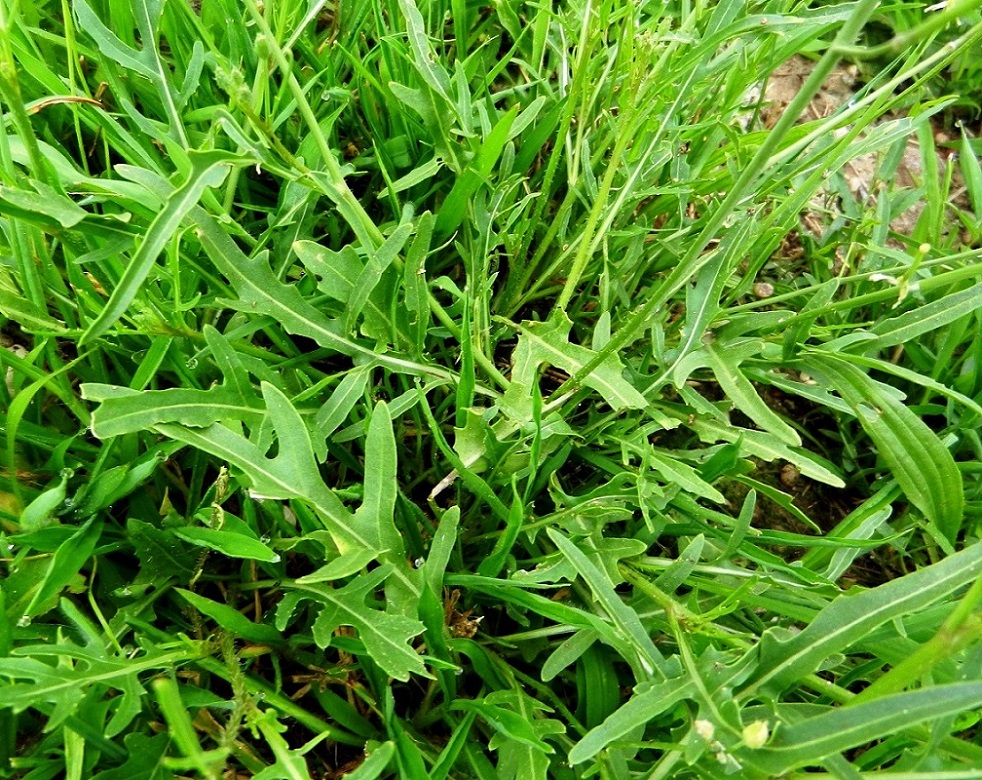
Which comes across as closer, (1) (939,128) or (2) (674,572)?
(2) (674,572)

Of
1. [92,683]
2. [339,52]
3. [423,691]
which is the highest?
[339,52]

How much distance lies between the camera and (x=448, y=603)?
1.07m

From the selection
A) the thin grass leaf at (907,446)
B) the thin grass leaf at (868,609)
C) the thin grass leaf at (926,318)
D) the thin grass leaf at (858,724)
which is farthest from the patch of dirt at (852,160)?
the thin grass leaf at (858,724)

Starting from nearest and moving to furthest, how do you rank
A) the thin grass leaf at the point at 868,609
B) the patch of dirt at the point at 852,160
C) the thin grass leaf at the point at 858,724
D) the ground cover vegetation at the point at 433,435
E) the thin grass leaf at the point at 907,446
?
the thin grass leaf at the point at 858,724 < the thin grass leaf at the point at 868,609 < the ground cover vegetation at the point at 433,435 < the thin grass leaf at the point at 907,446 < the patch of dirt at the point at 852,160

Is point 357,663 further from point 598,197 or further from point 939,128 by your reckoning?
point 939,128

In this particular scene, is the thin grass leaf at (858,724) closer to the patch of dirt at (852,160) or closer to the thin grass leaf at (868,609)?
the thin grass leaf at (868,609)

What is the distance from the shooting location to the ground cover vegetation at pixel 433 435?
87cm

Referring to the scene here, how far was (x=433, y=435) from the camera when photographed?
1180mm

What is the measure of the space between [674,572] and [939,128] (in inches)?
62.5

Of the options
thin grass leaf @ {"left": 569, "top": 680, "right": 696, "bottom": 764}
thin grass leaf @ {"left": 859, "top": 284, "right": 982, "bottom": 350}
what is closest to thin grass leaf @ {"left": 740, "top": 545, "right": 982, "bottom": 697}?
thin grass leaf @ {"left": 569, "top": 680, "right": 696, "bottom": 764}

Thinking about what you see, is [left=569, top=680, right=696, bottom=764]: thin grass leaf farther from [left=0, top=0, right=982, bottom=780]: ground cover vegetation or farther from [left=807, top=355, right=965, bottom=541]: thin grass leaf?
[left=807, top=355, right=965, bottom=541]: thin grass leaf

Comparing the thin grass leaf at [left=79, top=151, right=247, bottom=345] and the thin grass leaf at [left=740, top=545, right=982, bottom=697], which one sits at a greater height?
the thin grass leaf at [left=79, top=151, right=247, bottom=345]

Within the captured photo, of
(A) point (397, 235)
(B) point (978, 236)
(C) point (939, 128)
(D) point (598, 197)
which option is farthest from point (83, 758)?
(C) point (939, 128)

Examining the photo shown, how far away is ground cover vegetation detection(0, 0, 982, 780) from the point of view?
866mm
